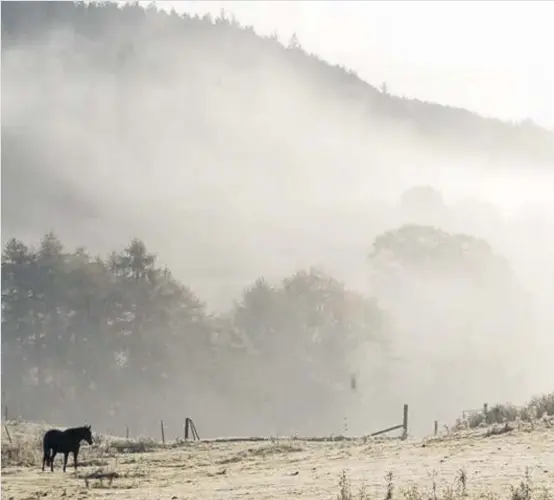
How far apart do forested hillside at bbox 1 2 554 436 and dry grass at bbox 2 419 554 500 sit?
114 feet

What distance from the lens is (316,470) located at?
1967cm

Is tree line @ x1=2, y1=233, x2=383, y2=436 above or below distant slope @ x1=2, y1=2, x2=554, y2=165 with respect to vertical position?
below

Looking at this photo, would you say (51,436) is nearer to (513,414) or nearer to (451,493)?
(451,493)

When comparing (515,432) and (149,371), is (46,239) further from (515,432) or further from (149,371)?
(515,432)

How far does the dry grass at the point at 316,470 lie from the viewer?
51.3 ft

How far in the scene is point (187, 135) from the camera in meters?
166

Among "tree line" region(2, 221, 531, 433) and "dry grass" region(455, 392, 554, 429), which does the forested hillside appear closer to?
"tree line" region(2, 221, 531, 433)

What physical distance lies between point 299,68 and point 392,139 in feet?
122

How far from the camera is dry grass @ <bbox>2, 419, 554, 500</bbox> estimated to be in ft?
51.3

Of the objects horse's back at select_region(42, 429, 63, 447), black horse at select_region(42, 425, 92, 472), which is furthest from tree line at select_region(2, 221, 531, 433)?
horse's back at select_region(42, 429, 63, 447)

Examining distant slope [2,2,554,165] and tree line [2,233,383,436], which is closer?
tree line [2,233,383,436]

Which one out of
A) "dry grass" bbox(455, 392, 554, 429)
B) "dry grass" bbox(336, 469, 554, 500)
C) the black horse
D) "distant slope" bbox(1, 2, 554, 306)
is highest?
"distant slope" bbox(1, 2, 554, 306)

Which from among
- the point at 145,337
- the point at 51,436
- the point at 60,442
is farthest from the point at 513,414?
the point at 145,337

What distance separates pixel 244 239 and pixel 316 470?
86831mm
